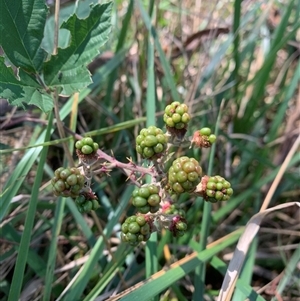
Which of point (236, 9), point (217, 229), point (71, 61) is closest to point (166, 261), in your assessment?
point (217, 229)

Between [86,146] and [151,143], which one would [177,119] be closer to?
[151,143]

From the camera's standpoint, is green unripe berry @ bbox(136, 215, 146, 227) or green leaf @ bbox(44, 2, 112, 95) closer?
green unripe berry @ bbox(136, 215, 146, 227)

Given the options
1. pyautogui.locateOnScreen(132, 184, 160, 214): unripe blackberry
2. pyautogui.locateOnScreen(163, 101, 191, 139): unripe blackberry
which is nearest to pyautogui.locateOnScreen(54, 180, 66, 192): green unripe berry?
pyautogui.locateOnScreen(132, 184, 160, 214): unripe blackberry

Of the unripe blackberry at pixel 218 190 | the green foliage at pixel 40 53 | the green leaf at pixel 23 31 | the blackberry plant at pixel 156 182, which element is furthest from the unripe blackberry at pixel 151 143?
the green leaf at pixel 23 31

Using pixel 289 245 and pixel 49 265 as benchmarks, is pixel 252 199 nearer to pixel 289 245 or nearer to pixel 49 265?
pixel 289 245

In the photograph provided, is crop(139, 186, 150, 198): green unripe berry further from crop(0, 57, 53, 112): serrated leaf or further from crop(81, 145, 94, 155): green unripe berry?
crop(0, 57, 53, 112): serrated leaf

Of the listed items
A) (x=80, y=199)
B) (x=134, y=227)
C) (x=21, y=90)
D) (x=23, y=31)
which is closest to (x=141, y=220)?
(x=134, y=227)

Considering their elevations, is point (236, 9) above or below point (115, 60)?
above
